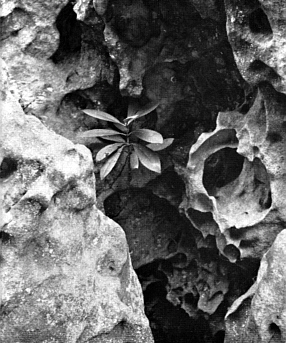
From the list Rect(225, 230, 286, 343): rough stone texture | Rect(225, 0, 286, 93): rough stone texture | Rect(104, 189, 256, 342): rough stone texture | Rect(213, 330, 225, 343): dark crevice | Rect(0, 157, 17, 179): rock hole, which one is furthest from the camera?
Rect(213, 330, 225, 343): dark crevice

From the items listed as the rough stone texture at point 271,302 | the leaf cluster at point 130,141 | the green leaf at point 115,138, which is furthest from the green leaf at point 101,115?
the rough stone texture at point 271,302

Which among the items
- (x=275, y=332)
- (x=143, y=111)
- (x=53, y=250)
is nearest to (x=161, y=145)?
(x=143, y=111)

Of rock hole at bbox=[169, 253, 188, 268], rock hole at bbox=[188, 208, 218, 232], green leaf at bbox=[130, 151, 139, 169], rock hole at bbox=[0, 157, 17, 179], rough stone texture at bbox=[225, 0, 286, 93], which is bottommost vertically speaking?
rock hole at bbox=[169, 253, 188, 268]

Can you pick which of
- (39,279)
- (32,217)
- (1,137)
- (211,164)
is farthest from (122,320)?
(211,164)

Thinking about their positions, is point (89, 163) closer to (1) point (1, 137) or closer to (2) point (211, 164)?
(1) point (1, 137)

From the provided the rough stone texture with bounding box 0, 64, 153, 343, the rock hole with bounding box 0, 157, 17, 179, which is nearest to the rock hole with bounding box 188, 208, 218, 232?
the rough stone texture with bounding box 0, 64, 153, 343

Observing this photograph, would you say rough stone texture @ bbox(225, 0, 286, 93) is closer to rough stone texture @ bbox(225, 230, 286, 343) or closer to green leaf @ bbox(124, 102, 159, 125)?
green leaf @ bbox(124, 102, 159, 125)

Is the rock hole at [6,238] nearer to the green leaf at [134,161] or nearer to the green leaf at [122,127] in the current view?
the green leaf at [134,161]
